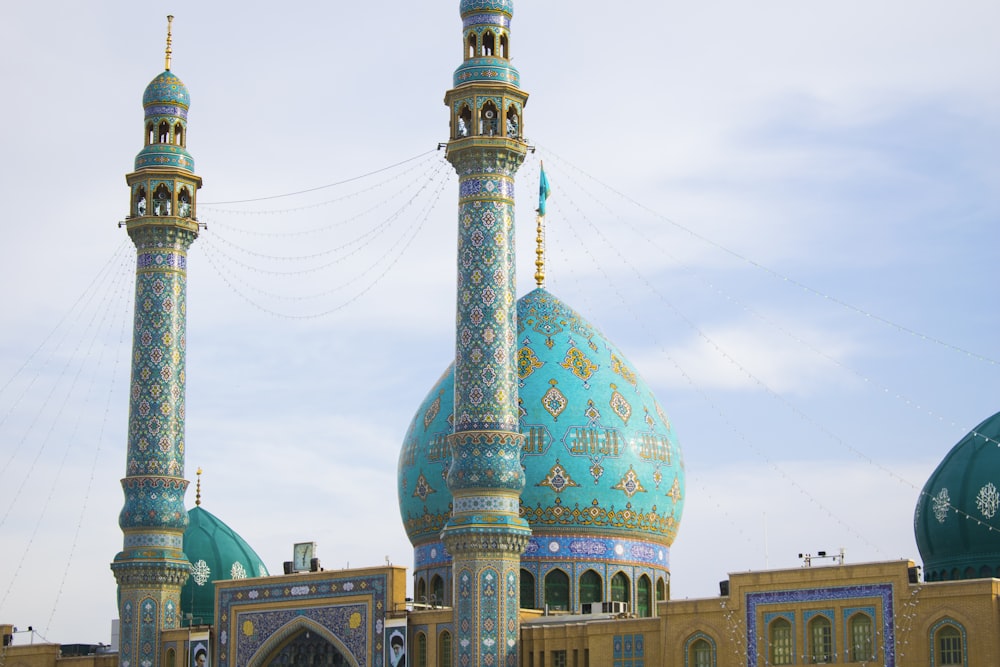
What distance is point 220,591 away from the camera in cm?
3628

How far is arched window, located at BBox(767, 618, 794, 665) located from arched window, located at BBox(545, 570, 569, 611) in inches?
276

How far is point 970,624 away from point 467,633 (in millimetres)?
8094

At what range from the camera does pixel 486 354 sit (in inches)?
1281

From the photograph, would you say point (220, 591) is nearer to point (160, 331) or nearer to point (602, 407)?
point (160, 331)

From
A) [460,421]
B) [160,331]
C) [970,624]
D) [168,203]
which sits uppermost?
[168,203]

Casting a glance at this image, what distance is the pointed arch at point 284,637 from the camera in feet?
114

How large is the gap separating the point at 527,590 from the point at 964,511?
841 centimetres

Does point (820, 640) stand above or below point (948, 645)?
above

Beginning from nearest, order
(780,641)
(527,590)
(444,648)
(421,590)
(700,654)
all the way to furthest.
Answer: (780,641) → (700,654) → (444,648) → (527,590) → (421,590)

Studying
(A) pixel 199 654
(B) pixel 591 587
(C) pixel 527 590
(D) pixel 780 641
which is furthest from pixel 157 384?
(D) pixel 780 641

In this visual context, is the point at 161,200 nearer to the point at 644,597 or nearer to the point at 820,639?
the point at 644,597

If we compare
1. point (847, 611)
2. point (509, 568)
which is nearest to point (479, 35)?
point (509, 568)

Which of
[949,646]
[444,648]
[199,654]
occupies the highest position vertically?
[199,654]

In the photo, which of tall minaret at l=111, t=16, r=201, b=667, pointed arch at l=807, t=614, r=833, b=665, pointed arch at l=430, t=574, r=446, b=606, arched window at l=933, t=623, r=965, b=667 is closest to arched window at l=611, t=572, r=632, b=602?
pointed arch at l=430, t=574, r=446, b=606
